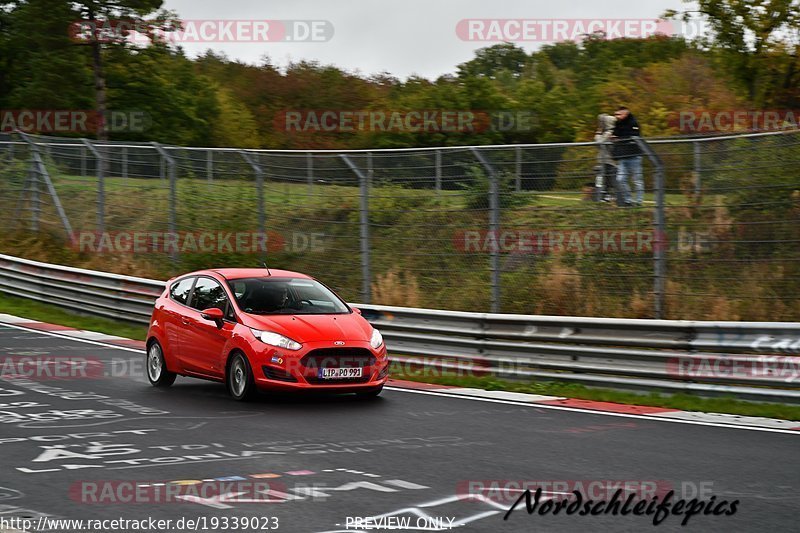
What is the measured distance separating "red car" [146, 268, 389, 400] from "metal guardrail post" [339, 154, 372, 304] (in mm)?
3335

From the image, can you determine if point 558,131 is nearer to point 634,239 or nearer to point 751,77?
point 751,77

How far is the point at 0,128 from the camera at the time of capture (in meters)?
66.6

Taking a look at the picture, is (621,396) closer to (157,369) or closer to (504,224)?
(504,224)

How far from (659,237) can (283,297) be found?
4.63 meters

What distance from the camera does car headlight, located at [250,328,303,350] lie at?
12.1 metres

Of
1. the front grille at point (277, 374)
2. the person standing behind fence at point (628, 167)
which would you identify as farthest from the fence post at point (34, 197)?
the person standing behind fence at point (628, 167)

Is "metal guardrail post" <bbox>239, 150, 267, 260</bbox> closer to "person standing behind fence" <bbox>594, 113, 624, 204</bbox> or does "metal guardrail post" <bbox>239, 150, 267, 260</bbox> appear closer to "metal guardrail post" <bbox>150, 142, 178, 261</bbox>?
"metal guardrail post" <bbox>150, 142, 178, 261</bbox>

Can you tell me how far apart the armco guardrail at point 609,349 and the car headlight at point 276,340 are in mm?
3435

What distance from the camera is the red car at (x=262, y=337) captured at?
12.1 meters

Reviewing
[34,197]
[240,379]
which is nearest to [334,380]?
[240,379]

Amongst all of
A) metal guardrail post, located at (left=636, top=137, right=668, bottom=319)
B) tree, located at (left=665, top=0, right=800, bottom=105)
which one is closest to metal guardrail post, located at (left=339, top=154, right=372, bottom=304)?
metal guardrail post, located at (left=636, top=137, right=668, bottom=319)

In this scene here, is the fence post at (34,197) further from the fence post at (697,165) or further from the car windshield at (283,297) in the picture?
the fence post at (697,165)

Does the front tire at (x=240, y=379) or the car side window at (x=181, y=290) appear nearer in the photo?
the front tire at (x=240, y=379)

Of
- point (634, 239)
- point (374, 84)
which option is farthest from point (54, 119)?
point (634, 239)
